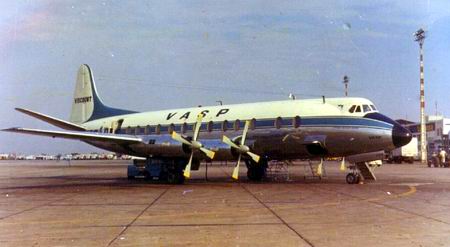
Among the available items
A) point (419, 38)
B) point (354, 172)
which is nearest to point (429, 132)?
point (419, 38)

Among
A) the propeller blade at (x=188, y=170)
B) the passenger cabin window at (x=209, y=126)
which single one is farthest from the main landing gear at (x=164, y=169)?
the passenger cabin window at (x=209, y=126)

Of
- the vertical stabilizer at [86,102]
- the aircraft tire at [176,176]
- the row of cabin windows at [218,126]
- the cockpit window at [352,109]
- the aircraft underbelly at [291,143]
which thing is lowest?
the aircraft tire at [176,176]

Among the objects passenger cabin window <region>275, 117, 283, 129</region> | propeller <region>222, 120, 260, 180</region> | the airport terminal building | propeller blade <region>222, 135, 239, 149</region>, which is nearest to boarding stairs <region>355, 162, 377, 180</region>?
passenger cabin window <region>275, 117, 283, 129</region>

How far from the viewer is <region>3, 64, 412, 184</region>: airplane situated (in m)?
20.9

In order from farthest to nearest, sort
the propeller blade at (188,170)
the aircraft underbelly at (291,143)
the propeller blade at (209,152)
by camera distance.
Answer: the propeller blade at (209,152) < the propeller blade at (188,170) < the aircraft underbelly at (291,143)

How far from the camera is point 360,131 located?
68.1ft

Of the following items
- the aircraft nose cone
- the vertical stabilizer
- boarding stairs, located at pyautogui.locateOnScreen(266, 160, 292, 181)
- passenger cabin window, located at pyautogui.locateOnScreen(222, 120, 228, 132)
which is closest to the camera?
the aircraft nose cone

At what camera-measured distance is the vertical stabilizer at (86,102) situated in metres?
34.0

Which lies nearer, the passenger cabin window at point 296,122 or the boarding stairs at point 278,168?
the passenger cabin window at point 296,122

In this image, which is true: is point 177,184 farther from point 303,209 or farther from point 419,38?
point 419,38

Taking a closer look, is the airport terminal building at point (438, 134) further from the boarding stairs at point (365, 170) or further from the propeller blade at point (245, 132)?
the propeller blade at point (245, 132)

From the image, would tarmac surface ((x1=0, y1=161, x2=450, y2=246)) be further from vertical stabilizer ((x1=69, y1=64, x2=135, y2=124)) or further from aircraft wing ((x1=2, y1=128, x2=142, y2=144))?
vertical stabilizer ((x1=69, y1=64, x2=135, y2=124))

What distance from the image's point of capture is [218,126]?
24.5 m

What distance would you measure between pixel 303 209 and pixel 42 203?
7967 millimetres
